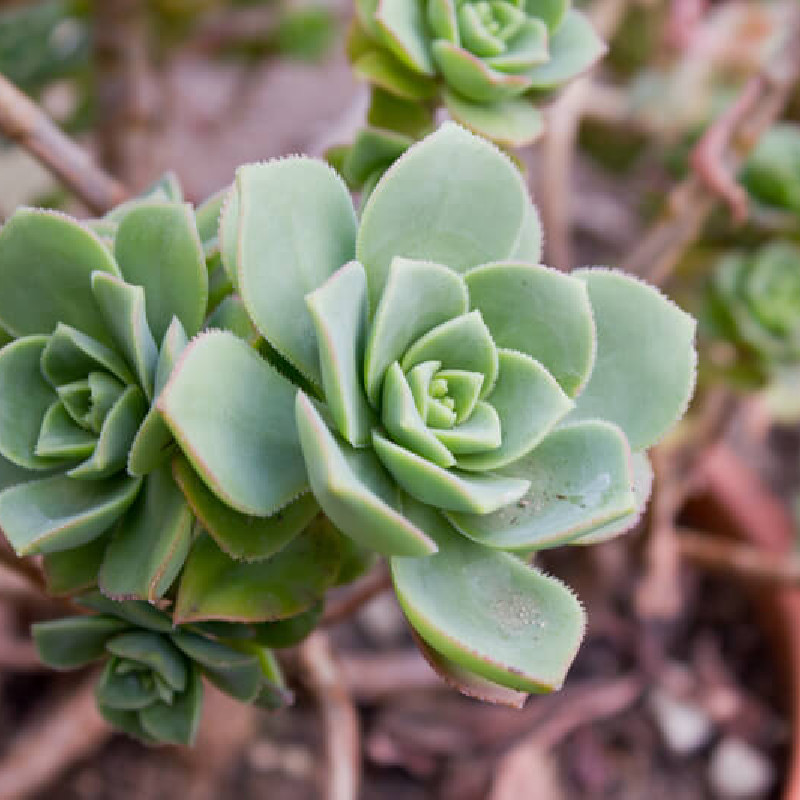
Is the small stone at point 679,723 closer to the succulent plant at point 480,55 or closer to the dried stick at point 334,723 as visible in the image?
the dried stick at point 334,723

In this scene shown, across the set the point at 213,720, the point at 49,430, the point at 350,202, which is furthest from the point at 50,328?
the point at 213,720

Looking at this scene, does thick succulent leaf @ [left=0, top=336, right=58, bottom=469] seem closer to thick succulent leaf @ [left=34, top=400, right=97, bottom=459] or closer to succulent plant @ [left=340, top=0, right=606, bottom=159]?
thick succulent leaf @ [left=34, top=400, right=97, bottom=459]

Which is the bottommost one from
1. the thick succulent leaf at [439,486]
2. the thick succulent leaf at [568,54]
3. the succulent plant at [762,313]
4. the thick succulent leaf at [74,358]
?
the succulent plant at [762,313]

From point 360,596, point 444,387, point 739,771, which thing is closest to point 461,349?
point 444,387

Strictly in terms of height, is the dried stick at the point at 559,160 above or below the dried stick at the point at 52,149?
below

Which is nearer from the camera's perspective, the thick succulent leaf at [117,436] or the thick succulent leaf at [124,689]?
the thick succulent leaf at [117,436]

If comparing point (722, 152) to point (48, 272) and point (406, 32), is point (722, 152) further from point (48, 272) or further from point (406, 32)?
point (48, 272)

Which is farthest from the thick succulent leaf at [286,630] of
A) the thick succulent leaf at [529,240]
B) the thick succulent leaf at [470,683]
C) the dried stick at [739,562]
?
the dried stick at [739,562]
